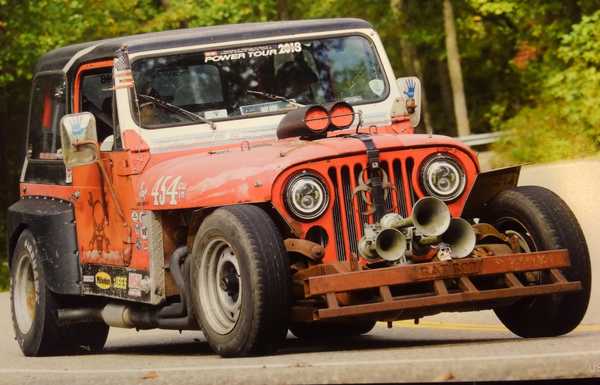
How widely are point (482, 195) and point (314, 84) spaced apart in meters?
1.69

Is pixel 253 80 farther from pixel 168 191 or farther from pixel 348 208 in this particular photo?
pixel 348 208

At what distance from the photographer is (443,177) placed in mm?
10172

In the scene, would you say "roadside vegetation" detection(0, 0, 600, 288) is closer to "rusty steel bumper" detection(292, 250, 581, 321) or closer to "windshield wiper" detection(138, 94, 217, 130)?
"windshield wiper" detection(138, 94, 217, 130)

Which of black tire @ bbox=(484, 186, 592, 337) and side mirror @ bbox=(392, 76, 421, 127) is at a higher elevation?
side mirror @ bbox=(392, 76, 421, 127)

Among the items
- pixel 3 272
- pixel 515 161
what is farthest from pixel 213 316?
pixel 3 272

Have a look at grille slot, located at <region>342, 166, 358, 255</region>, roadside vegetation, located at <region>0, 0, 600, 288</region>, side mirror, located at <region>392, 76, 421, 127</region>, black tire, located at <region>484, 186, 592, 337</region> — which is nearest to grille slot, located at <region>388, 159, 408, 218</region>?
grille slot, located at <region>342, 166, 358, 255</region>

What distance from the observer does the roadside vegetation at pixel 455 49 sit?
30297 mm

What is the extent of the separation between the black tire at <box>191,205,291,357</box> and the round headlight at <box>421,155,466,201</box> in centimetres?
116

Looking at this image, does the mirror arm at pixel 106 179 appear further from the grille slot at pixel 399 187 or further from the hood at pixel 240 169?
the grille slot at pixel 399 187

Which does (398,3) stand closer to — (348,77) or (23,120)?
(23,120)

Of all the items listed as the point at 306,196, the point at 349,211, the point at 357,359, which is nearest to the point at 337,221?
the point at 349,211

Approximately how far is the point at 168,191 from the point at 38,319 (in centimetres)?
258

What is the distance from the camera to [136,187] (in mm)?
11016

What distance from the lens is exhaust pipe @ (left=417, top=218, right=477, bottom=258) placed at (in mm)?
9492
